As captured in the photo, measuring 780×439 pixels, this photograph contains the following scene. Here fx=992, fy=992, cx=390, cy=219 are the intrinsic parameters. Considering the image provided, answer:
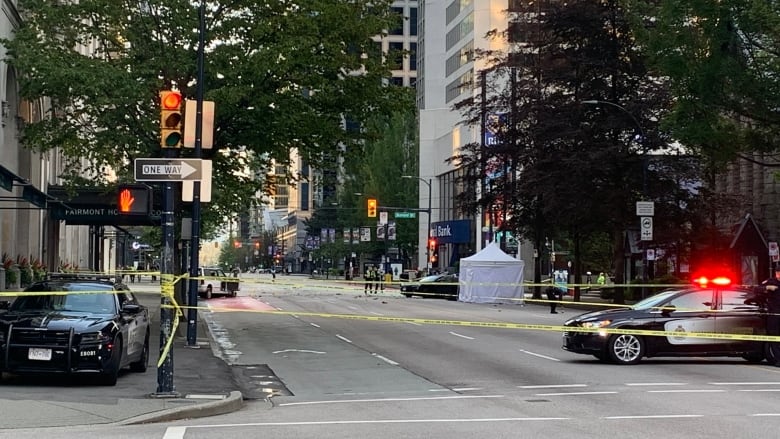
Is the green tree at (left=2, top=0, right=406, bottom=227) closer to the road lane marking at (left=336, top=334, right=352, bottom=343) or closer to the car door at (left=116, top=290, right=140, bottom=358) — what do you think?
the road lane marking at (left=336, top=334, right=352, bottom=343)

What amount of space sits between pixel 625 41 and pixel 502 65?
7.45 metres

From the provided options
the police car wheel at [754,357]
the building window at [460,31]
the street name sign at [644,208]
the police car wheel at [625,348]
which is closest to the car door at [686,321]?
the police car wheel at [625,348]

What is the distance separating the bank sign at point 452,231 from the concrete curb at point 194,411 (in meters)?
72.7

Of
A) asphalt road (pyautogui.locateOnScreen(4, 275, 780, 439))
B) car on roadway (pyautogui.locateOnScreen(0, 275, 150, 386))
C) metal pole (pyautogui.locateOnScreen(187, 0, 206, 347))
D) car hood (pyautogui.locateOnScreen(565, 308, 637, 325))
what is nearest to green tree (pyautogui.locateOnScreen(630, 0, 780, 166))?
asphalt road (pyautogui.locateOnScreen(4, 275, 780, 439))

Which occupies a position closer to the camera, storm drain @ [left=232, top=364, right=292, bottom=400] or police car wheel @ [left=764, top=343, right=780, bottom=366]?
storm drain @ [left=232, top=364, right=292, bottom=400]

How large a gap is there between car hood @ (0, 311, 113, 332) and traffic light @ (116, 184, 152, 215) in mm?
1869

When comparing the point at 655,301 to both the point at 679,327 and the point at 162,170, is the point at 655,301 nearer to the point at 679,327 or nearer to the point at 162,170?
the point at 679,327

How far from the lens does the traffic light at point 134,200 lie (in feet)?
43.0

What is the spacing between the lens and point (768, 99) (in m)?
25.4

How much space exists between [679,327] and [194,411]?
9880 mm

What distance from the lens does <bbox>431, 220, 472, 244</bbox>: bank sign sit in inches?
3378

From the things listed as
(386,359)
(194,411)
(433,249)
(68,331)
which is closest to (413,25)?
(433,249)

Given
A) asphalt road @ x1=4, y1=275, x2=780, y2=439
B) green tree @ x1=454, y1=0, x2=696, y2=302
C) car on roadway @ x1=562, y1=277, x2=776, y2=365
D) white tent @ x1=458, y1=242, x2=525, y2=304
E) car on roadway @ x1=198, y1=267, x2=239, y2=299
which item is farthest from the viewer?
car on roadway @ x1=198, y1=267, x2=239, y2=299

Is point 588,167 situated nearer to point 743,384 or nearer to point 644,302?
point 644,302
